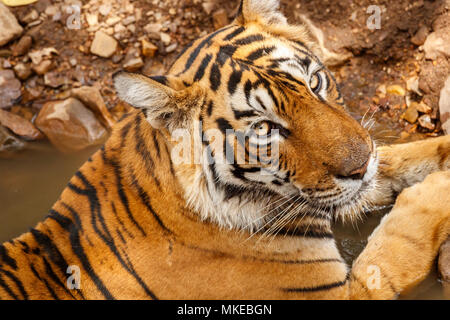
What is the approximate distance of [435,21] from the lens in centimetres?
321

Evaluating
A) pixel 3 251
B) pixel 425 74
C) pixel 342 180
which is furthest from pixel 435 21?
pixel 3 251

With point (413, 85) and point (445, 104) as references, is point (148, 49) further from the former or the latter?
point (445, 104)

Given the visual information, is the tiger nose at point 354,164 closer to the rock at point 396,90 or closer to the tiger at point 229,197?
the tiger at point 229,197

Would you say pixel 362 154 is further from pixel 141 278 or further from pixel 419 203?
pixel 141 278

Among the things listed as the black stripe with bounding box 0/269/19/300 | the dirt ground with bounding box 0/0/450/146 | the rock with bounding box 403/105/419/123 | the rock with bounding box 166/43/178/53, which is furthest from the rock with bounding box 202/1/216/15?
the black stripe with bounding box 0/269/19/300

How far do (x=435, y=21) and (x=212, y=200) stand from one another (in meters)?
2.23

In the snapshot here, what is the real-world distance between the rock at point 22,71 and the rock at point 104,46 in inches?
21.5

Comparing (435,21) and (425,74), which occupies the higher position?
(435,21)

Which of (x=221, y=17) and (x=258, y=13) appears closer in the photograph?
(x=258, y=13)

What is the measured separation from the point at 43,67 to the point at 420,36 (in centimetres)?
285

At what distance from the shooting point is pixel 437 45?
3.13 meters

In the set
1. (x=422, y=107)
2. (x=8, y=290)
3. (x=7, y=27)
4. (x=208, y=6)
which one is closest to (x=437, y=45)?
(x=422, y=107)

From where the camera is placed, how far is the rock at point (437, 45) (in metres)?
3.08

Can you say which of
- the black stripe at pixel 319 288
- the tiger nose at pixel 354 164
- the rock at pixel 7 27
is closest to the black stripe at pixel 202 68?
the tiger nose at pixel 354 164
